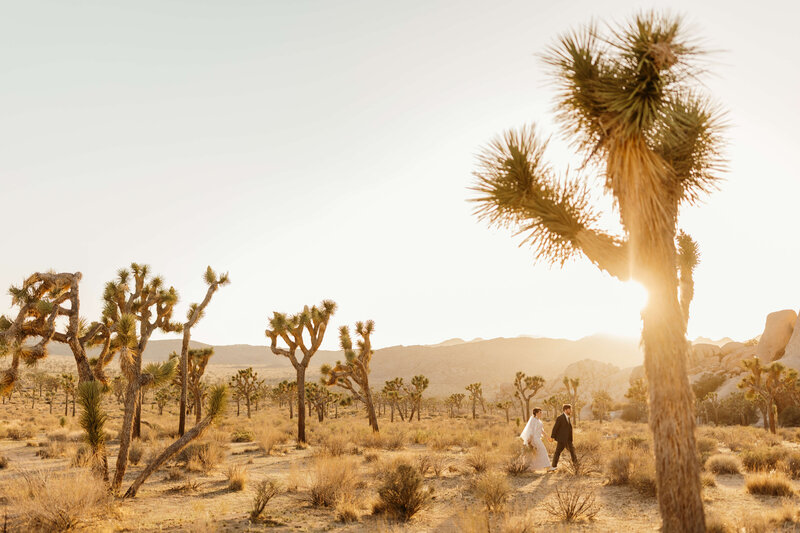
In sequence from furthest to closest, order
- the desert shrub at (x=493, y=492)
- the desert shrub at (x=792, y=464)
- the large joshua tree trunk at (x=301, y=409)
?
the large joshua tree trunk at (x=301, y=409) → the desert shrub at (x=792, y=464) → the desert shrub at (x=493, y=492)

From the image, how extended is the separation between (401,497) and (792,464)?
35.9 ft

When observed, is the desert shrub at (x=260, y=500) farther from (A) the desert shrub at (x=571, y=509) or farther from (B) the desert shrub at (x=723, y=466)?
(B) the desert shrub at (x=723, y=466)

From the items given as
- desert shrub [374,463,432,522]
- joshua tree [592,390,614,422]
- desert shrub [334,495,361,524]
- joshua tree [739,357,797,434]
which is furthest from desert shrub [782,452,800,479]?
joshua tree [592,390,614,422]

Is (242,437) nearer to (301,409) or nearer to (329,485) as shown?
(301,409)

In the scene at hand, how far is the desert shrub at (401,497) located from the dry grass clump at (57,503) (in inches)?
187

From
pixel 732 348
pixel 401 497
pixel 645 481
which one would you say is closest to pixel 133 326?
pixel 401 497

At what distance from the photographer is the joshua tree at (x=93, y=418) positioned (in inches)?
360

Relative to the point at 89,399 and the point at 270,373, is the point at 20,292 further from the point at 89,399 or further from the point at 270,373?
the point at 270,373

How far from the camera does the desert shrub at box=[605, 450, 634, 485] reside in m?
11.2

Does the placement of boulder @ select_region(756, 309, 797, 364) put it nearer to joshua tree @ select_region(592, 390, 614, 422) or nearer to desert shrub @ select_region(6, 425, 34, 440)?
joshua tree @ select_region(592, 390, 614, 422)

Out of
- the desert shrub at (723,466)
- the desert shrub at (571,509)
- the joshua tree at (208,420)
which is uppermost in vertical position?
the joshua tree at (208,420)

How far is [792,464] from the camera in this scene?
1252 cm

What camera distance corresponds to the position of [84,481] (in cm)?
780

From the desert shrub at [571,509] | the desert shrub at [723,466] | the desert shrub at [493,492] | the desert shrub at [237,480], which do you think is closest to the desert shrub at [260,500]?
the desert shrub at [237,480]
